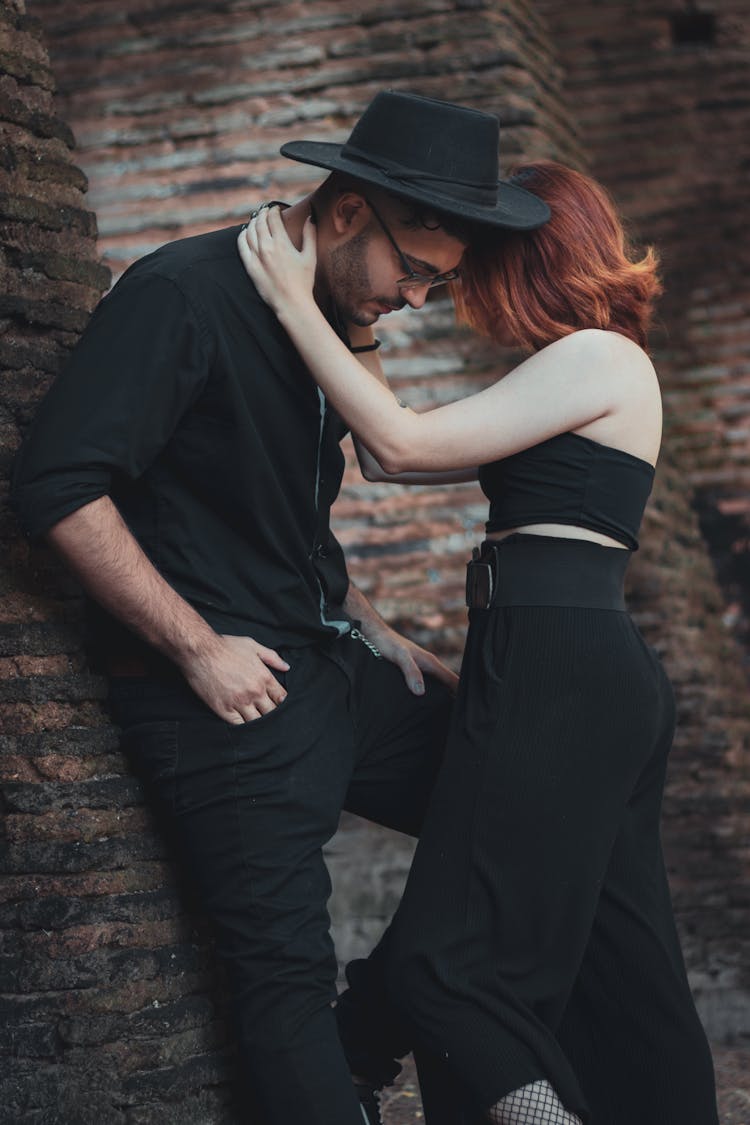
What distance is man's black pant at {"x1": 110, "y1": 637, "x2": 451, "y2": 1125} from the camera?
8.58 feet

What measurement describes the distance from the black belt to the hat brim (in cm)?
60

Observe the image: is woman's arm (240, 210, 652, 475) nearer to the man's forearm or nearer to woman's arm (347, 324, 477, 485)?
woman's arm (347, 324, 477, 485)

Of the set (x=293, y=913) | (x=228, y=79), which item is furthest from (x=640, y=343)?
(x=228, y=79)

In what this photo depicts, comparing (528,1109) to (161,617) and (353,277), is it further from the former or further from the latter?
(353,277)

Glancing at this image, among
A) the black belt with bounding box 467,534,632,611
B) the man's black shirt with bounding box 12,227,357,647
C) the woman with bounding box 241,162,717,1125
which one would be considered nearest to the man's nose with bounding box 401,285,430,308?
the woman with bounding box 241,162,717,1125

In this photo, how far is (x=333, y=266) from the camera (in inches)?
110

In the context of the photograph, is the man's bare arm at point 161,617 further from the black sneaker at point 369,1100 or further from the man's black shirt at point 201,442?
the black sneaker at point 369,1100

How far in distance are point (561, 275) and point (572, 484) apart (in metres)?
0.41

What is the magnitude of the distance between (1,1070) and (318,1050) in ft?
2.00

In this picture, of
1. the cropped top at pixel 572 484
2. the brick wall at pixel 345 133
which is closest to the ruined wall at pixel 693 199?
the brick wall at pixel 345 133

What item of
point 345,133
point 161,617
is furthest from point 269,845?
point 345,133

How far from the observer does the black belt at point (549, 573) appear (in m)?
2.82

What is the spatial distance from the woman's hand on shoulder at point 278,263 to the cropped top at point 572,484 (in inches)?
20.3

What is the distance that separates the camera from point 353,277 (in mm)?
2791
